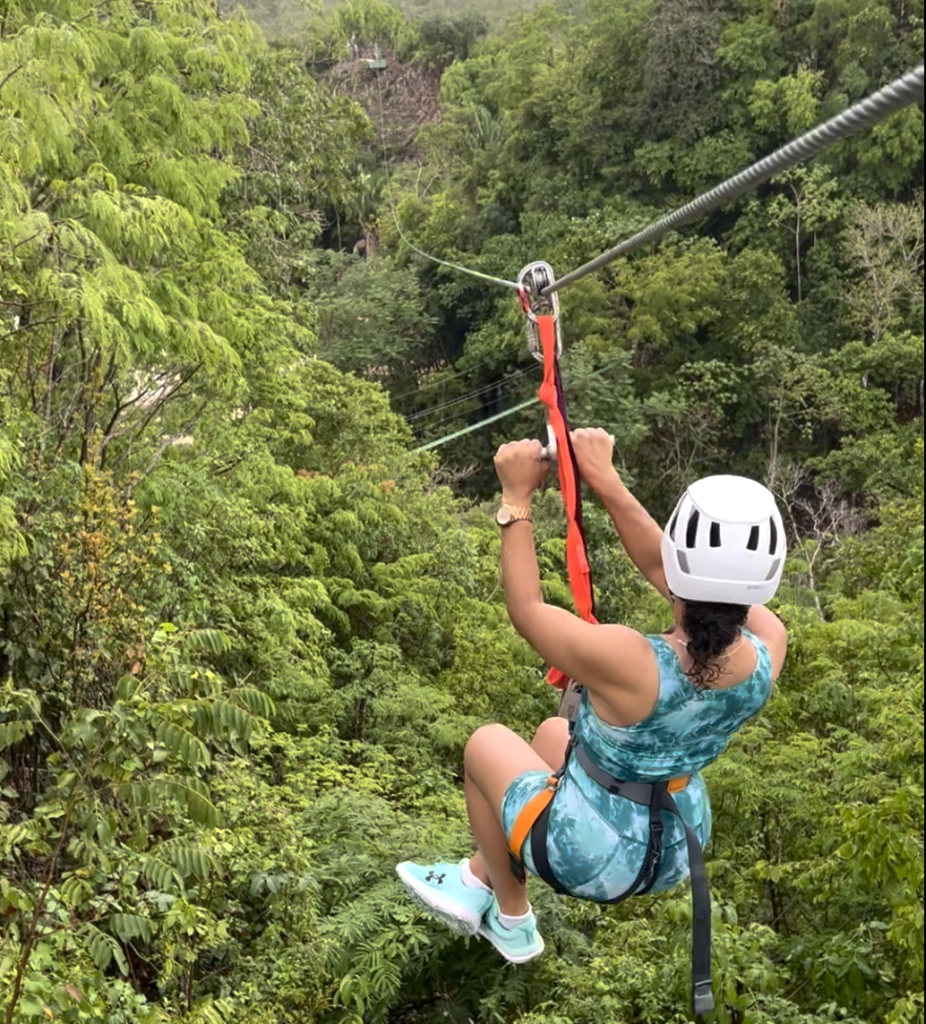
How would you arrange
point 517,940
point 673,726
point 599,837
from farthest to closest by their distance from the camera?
point 517,940 < point 599,837 < point 673,726

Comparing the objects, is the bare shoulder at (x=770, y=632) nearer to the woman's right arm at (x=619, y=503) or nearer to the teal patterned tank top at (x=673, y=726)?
the teal patterned tank top at (x=673, y=726)

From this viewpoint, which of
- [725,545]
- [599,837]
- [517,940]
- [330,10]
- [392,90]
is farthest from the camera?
[330,10]

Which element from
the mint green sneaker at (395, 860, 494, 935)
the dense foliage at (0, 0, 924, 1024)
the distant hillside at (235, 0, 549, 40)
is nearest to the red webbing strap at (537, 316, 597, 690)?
the mint green sneaker at (395, 860, 494, 935)

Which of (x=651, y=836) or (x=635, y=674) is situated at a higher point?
(x=635, y=674)

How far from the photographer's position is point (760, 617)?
2.24 metres

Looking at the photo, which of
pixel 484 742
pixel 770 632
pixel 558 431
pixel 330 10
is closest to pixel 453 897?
pixel 484 742

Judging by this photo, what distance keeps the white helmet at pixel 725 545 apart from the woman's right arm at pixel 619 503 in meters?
0.40

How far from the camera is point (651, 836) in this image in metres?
2.13

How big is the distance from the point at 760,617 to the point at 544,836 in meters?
0.59

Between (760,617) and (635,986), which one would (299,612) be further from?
(760,617)

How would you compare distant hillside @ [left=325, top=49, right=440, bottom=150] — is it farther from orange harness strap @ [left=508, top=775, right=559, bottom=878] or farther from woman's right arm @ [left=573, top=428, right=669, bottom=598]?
orange harness strap @ [left=508, top=775, right=559, bottom=878]

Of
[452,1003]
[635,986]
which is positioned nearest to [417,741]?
[452,1003]

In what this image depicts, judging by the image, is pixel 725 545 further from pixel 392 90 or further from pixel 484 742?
pixel 392 90

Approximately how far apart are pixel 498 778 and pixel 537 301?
99 centimetres
